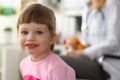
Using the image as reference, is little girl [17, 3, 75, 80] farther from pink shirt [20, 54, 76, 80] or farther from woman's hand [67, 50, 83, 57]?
woman's hand [67, 50, 83, 57]

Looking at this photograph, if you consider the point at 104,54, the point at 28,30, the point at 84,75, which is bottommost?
the point at 84,75

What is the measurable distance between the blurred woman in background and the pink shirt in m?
0.69

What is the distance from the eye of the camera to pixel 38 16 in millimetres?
931

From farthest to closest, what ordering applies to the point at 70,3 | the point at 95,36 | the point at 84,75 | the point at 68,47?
the point at 70,3 < the point at 68,47 < the point at 95,36 < the point at 84,75

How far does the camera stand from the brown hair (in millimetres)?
930

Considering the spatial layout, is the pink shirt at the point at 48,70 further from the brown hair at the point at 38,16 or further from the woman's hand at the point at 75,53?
the woman's hand at the point at 75,53

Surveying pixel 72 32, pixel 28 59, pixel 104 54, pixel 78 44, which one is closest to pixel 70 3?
pixel 72 32

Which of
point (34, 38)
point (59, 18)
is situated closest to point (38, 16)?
point (34, 38)

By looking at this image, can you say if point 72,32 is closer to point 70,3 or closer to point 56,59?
point 70,3

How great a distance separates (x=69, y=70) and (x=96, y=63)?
2.45 ft

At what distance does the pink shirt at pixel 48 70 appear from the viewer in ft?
2.99

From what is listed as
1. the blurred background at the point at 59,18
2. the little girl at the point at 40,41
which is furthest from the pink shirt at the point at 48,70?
the blurred background at the point at 59,18

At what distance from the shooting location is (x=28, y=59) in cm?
102

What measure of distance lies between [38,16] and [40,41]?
8 centimetres
